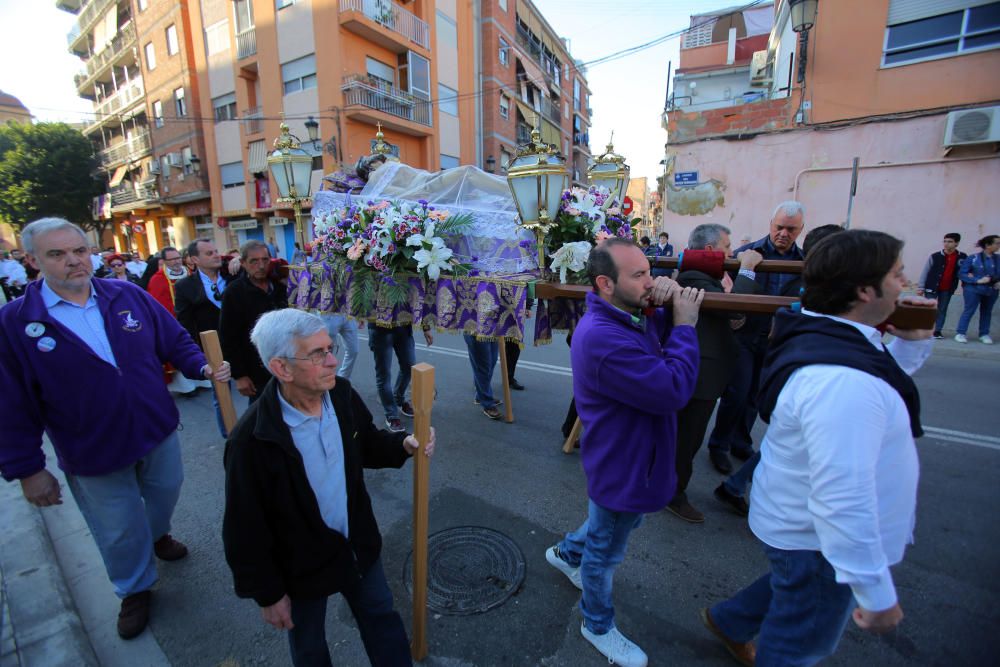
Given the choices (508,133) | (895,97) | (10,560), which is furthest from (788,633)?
(508,133)

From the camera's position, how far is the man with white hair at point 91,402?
82.7 inches

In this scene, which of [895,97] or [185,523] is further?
[895,97]

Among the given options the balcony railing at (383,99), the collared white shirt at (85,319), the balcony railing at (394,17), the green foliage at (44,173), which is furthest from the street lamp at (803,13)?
the green foliage at (44,173)

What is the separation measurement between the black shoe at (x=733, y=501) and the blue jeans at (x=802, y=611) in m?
1.59

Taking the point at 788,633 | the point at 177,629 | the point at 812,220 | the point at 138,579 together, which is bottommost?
the point at 177,629

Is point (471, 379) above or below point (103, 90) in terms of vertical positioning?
below

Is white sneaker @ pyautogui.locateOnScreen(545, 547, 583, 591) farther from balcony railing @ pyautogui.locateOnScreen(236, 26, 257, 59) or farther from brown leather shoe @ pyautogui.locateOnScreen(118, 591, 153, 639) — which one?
balcony railing @ pyautogui.locateOnScreen(236, 26, 257, 59)

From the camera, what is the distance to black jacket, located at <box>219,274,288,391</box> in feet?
11.6

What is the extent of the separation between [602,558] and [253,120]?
23.3m

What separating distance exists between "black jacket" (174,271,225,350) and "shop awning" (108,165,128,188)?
105 ft

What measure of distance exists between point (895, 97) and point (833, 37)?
190 centimetres

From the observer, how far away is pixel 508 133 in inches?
981

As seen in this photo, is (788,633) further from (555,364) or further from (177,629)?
(555,364)

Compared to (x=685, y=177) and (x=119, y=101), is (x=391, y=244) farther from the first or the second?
(x=119, y=101)
